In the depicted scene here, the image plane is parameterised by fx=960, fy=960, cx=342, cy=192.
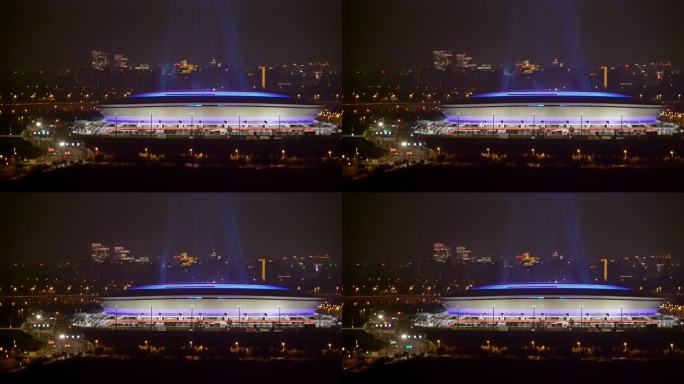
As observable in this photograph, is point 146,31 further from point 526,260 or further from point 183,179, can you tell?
point 526,260

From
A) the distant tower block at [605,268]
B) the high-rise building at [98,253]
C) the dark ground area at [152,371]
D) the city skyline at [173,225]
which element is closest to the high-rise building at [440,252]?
the city skyline at [173,225]

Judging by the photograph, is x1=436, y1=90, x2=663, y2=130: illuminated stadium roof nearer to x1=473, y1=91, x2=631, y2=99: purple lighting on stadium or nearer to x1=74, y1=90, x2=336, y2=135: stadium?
x1=473, y1=91, x2=631, y2=99: purple lighting on stadium

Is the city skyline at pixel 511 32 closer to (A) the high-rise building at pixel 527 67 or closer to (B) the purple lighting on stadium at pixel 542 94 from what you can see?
(A) the high-rise building at pixel 527 67

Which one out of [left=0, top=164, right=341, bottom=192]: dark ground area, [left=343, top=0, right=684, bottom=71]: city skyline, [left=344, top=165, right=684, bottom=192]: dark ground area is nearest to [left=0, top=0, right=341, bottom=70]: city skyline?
[left=343, top=0, right=684, bottom=71]: city skyline

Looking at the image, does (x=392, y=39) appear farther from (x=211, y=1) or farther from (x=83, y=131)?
(x=83, y=131)

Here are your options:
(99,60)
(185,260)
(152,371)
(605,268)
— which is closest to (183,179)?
(185,260)
